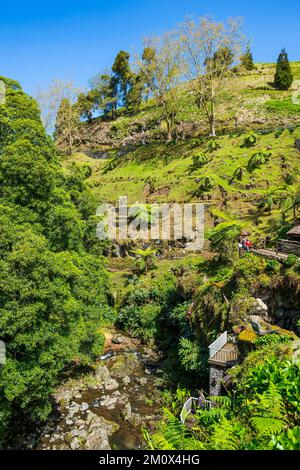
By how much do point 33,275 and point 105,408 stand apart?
27.1 ft

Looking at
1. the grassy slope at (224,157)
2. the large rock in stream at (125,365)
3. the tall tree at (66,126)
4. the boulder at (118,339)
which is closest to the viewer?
the large rock in stream at (125,365)

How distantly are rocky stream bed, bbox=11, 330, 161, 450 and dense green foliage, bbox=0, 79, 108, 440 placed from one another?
1800 mm

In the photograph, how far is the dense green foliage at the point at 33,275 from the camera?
11148 mm

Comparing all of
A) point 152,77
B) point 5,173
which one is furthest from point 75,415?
point 152,77

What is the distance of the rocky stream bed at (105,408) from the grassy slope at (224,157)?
634 inches

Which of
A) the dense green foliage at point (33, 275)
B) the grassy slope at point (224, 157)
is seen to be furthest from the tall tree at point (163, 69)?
the dense green foliage at point (33, 275)

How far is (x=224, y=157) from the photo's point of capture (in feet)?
130

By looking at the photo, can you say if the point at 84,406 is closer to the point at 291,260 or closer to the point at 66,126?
the point at 291,260

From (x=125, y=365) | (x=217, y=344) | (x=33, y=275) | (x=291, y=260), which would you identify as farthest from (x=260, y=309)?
(x=33, y=275)

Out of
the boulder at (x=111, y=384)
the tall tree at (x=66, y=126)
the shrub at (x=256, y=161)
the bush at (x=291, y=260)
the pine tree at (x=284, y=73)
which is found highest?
the pine tree at (x=284, y=73)

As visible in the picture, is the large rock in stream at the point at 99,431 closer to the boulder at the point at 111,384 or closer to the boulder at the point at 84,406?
the boulder at the point at 84,406

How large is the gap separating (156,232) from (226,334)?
1862cm

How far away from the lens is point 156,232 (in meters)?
33.3
